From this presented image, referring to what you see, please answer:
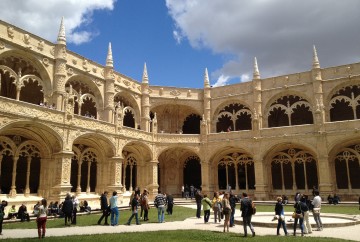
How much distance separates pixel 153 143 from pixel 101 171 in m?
6.34

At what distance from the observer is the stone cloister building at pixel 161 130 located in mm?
22172

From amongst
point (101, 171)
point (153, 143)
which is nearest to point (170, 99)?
point (153, 143)

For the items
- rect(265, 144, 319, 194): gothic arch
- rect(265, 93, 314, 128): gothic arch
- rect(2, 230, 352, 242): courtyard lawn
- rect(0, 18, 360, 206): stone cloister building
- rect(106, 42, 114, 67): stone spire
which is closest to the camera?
rect(2, 230, 352, 242): courtyard lawn

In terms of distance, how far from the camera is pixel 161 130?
35812mm

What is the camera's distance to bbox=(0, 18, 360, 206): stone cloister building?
22172 mm

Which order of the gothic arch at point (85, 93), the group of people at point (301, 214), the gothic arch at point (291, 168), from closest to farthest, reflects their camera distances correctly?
1. the group of people at point (301, 214)
2. the gothic arch at point (85, 93)
3. the gothic arch at point (291, 168)

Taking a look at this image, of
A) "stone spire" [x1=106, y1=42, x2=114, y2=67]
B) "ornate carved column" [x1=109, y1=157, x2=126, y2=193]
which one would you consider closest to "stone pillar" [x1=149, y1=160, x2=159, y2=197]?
"ornate carved column" [x1=109, y1=157, x2=126, y2=193]

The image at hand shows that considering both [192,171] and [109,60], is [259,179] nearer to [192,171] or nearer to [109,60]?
[192,171]

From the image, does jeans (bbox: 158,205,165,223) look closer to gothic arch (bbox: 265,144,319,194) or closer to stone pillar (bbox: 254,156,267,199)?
stone pillar (bbox: 254,156,267,199)

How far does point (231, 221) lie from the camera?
14.0m

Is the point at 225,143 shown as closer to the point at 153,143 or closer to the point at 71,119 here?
the point at 153,143

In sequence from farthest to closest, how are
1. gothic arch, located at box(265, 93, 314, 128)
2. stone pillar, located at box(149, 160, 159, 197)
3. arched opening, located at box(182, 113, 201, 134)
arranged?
arched opening, located at box(182, 113, 201, 134), gothic arch, located at box(265, 93, 314, 128), stone pillar, located at box(149, 160, 159, 197)

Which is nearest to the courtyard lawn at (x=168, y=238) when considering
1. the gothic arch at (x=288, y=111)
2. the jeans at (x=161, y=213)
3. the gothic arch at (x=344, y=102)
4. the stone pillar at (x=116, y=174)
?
the jeans at (x=161, y=213)

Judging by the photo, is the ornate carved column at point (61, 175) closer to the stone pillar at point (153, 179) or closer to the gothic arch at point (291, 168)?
the stone pillar at point (153, 179)
